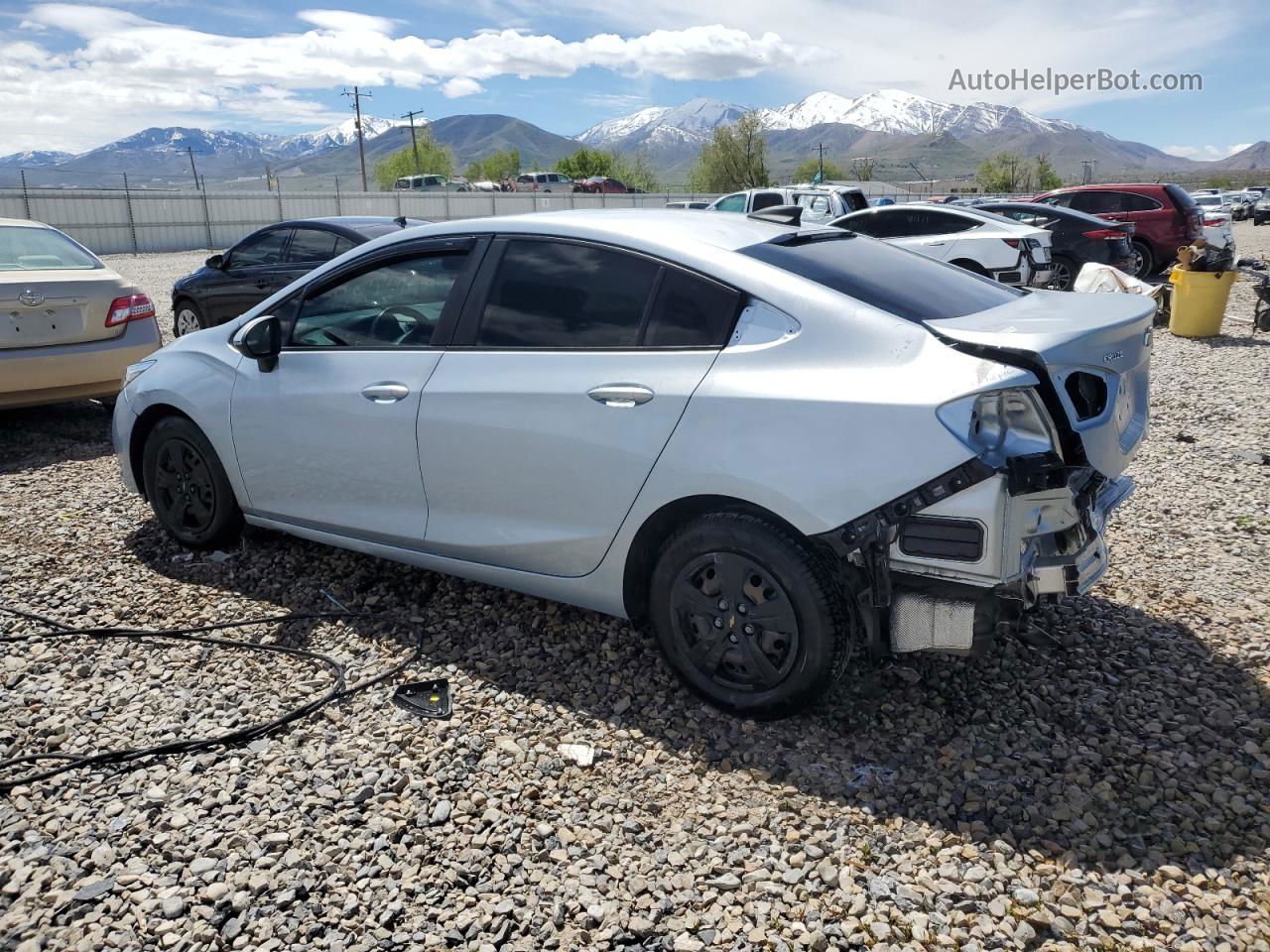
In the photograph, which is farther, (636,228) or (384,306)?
(384,306)

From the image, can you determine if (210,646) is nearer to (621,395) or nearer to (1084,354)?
(621,395)

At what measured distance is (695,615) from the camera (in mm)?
3285

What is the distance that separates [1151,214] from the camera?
16359mm

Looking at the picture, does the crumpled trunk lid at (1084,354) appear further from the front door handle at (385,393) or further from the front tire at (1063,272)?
the front tire at (1063,272)

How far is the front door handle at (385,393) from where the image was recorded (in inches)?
151

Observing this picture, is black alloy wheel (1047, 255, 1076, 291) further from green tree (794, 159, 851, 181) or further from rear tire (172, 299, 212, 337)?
green tree (794, 159, 851, 181)

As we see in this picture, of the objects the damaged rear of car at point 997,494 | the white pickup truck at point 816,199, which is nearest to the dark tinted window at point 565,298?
the damaged rear of car at point 997,494

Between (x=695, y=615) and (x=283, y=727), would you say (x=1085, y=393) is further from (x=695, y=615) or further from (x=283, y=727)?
(x=283, y=727)

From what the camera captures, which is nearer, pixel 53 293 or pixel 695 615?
pixel 695 615

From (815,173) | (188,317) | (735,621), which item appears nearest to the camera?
(735,621)

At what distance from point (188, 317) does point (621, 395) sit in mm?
9105

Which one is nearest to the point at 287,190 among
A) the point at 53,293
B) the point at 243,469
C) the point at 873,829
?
the point at 53,293

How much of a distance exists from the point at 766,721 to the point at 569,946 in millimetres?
1123

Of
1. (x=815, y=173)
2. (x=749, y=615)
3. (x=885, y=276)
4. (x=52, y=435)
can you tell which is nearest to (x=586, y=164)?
(x=815, y=173)
